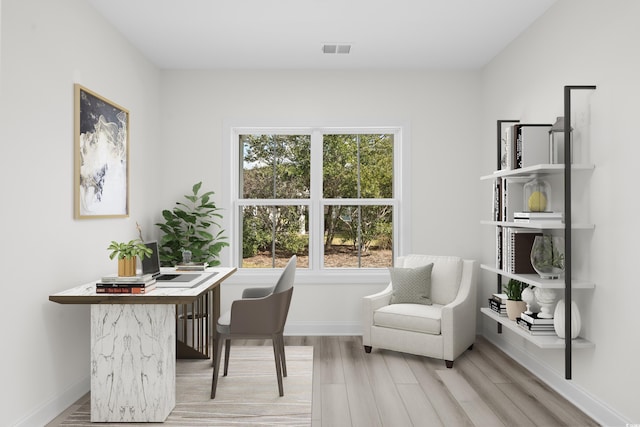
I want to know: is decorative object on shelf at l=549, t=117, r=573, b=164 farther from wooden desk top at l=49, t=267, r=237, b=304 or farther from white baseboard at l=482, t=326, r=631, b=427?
wooden desk top at l=49, t=267, r=237, b=304

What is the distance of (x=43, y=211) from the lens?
2.85 meters

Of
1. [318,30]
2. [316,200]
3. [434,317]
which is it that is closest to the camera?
[318,30]

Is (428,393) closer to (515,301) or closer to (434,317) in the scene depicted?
(434,317)

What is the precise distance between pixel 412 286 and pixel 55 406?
2895mm

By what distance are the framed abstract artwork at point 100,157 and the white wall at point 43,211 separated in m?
0.07

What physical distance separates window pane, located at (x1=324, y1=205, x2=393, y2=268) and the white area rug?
124cm

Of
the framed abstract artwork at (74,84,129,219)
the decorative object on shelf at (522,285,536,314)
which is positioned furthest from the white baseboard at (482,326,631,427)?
the framed abstract artwork at (74,84,129,219)

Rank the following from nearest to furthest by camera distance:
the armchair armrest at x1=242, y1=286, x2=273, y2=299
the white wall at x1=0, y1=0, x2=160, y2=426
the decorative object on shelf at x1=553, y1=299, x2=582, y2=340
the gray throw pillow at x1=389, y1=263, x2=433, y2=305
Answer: the white wall at x1=0, y1=0, x2=160, y2=426 < the decorative object on shelf at x1=553, y1=299, x2=582, y2=340 < the armchair armrest at x1=242, y1=286, x2=273, y2=299 < the gray throw pillow at x1=389, y1=263, x2=433, y2=305

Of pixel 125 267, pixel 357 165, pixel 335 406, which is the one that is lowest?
pixel 335 406

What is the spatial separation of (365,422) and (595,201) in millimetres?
1937

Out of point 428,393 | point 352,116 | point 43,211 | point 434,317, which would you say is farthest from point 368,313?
point 43,211

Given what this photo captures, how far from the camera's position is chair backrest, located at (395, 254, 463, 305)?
4477 mm

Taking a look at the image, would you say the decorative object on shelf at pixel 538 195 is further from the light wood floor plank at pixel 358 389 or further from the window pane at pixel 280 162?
the window pane at pixel 280 162

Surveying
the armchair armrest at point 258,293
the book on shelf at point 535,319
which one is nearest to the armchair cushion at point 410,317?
the book on shelf at point 535,319
